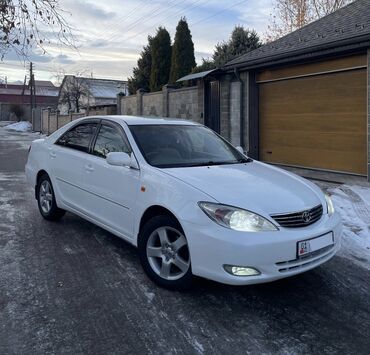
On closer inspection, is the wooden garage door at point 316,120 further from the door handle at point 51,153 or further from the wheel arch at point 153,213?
the wheel arch at point 153,213

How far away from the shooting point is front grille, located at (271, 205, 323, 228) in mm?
3578

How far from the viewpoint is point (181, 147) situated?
488 centimetres

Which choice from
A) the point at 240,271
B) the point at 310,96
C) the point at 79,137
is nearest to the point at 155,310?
the point at 240,271

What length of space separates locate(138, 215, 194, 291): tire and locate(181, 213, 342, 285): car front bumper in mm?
193

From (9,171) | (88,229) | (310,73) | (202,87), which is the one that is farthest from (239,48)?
(88,229)

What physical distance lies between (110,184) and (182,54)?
23.5 meters

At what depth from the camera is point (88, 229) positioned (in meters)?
5.98

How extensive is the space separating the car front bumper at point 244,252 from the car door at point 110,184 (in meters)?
0.95

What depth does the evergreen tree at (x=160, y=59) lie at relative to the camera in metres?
28.8

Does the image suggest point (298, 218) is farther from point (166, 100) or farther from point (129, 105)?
Result: point (129, 105)

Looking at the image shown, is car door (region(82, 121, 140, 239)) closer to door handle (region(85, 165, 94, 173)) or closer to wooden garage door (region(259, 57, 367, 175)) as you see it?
door handle (region(85, 165, 94, 173))

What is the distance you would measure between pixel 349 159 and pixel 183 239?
7.63 meters

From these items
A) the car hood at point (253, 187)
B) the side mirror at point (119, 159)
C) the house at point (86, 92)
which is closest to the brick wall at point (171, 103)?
the side mirror at point (119, 159)

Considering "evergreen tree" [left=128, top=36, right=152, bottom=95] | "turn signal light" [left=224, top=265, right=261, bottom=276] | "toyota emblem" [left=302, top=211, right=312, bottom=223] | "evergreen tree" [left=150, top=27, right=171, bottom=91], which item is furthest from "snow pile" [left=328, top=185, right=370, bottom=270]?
"evergreen tree" [left=128, top=36, right=152, bottom=95]
